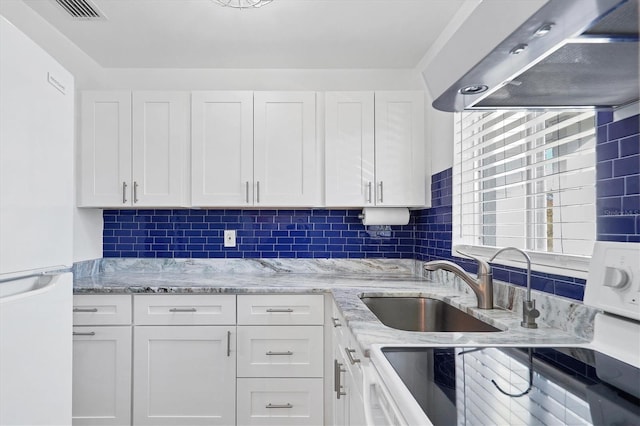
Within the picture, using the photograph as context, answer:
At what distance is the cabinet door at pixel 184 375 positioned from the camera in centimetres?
231

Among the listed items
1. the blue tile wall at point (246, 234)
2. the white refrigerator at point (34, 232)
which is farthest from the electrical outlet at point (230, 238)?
the white refrigerator at point (34, 232)

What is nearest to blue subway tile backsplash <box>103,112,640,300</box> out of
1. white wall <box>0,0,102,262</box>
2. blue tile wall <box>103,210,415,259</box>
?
blue tile wall <box>103,210,415,259</box>

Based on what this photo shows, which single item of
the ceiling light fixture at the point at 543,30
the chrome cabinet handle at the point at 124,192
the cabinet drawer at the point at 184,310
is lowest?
the cabinet drawer at the point at 184,310

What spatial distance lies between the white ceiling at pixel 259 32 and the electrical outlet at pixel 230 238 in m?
1.18

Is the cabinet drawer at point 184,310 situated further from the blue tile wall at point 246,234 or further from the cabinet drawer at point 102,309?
the blue tile wall at point 246,234

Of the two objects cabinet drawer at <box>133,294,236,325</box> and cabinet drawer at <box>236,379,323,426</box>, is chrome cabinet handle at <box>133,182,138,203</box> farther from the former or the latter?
cabinet drawer at <box>236,379,323,426</box>

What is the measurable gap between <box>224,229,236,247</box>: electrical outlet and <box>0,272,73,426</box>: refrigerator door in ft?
5.47

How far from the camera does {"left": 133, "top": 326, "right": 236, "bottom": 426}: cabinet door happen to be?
2309 millimetres

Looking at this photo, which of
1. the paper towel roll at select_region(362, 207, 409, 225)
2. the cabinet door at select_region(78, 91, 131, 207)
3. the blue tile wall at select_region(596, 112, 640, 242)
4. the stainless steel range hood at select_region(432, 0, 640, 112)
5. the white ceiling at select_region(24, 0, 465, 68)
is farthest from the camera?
the paper towel roll at select_region(362, 207, 409, 225)

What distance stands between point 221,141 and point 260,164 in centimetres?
29

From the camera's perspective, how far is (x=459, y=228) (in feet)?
7.46

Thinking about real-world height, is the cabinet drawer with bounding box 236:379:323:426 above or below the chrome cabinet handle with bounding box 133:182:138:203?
below

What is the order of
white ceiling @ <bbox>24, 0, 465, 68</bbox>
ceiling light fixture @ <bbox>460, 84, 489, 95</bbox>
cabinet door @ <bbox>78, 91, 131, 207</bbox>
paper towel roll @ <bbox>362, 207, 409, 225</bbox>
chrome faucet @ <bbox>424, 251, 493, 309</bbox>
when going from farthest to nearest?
paper towel roll @ <bbox>362, 207, 409, 225</bbox> → cabinet door @ <bbox>78, 91, 131, 207</bbox> → white ceiling @ <bbox>24, 0, 465, 68</bbox> → chrome faucet @ <bbox>424, 251, 493, 309</bbox> → ceiling light fixture @ <bbox>460, 84, 489, 95</bbox>

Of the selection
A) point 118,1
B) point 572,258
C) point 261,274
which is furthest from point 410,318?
point 118,1
